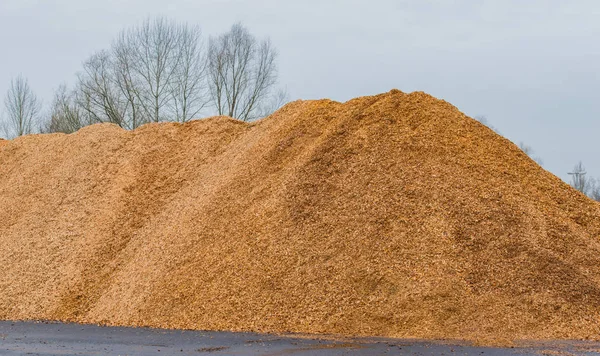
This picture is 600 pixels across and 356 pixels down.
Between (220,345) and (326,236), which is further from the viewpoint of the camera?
(326,236)

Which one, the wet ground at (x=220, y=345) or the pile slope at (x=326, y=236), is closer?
the wet ground at (x=220, y=345)

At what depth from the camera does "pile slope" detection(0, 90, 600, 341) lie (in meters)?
14.5

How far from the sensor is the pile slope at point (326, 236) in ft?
47.7

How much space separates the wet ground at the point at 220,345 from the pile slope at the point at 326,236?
1.06 meters

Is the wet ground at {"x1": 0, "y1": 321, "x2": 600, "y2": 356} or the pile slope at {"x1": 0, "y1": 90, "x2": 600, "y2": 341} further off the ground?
the pile slope at {"x1": 0, "y1": 90, "x2": 600, "y2": 341}

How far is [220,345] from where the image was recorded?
12.5m

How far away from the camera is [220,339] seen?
13312mm

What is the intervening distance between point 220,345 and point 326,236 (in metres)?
4.78

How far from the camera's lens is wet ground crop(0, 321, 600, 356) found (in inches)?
456

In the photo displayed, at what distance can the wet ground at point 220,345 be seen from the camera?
1158cm

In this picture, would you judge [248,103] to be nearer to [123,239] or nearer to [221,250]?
[123,239]

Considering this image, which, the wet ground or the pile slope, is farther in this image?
the pile slope

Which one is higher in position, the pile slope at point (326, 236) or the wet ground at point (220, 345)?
the pile slope at point (326, 236)

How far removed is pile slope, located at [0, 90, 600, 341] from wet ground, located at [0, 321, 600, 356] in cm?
106
